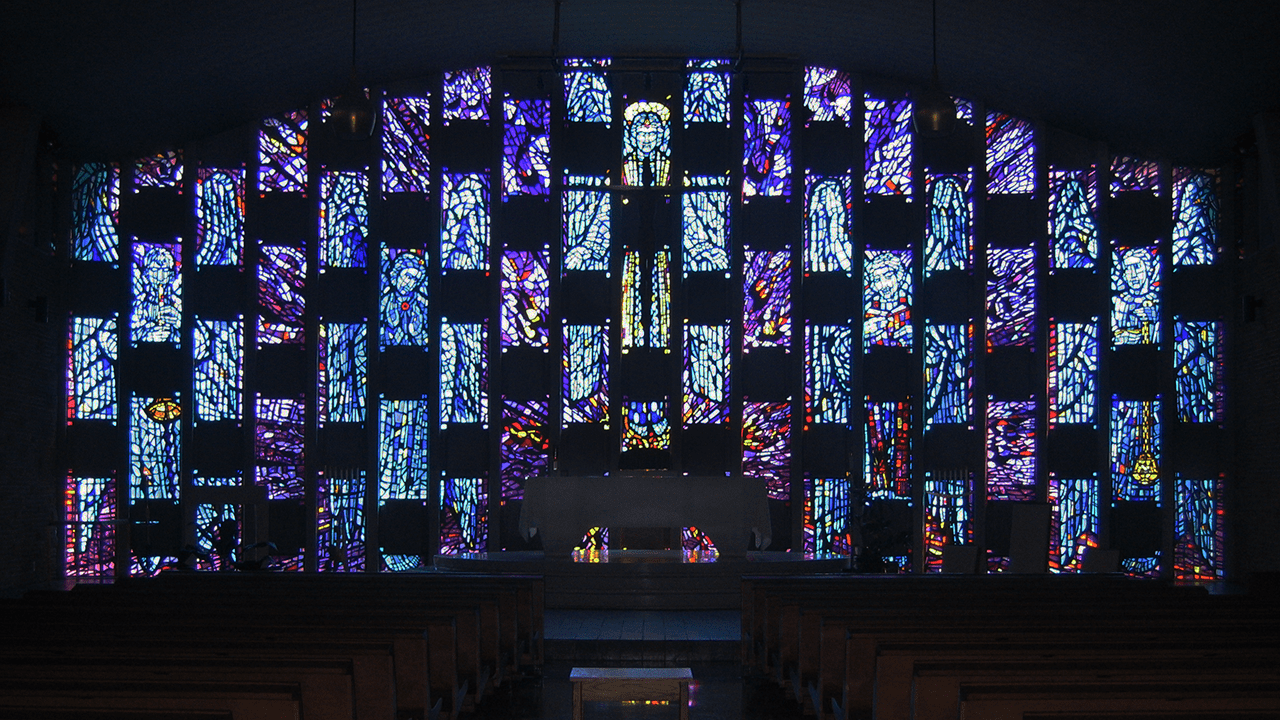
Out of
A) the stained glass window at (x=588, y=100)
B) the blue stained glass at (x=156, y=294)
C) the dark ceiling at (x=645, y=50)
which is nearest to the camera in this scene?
the dark ceiling at (x=645, y=50)

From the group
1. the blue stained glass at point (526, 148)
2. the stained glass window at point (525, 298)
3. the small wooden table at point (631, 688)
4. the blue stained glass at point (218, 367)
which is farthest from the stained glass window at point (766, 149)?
the small wooden table at point (631, 688)

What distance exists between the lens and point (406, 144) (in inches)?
523

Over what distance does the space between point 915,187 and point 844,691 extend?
999cm

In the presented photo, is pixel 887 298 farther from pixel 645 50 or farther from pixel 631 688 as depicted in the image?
pixel 631 688

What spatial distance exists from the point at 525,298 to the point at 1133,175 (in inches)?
279

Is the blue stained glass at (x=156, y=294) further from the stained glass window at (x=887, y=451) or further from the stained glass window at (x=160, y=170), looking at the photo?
the stained glass window at (x=887, y=451)

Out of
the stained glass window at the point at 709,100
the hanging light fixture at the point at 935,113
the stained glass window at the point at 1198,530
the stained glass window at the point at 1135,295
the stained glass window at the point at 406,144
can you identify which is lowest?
the stained glass window at the point at 1198,530

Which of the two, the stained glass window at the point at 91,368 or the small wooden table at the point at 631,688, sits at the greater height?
the stained glass window at the point at 91,368

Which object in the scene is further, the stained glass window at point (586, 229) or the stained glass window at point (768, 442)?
the stained glass window at point (586, 229)

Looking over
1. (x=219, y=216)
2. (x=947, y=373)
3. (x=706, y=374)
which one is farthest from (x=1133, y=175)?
(x=219, y=216)

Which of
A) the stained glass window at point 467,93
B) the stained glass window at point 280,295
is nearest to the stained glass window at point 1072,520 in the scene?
the stained glass window at point 467,93

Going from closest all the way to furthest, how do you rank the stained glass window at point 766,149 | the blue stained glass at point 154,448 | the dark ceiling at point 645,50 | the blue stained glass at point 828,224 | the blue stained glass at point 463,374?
the dark ceiling at point 645,50
the blue stained glass at point 154,448
the blue stained glass at point 463,374
the blue stained glass at point 828,224
the stained glass window at point 766,149

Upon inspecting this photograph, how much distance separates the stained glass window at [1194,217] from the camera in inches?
502

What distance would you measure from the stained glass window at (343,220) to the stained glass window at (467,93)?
132 cm
